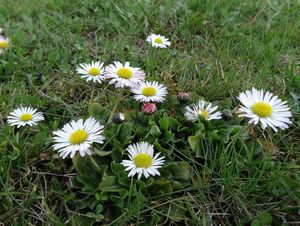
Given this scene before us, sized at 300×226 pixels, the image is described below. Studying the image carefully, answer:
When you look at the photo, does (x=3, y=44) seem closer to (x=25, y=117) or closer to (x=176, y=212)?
(x=25, y=117)

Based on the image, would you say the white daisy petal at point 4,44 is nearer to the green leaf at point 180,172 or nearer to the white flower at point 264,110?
the green leaf at point 180,172

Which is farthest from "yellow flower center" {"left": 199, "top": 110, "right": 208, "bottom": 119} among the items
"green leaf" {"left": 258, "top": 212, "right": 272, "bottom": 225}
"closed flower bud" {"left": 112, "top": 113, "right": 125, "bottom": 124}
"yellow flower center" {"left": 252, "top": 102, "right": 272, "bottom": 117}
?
"green leaf" {"left": 258, "top": 212, "right": 272, "bottom": 225}

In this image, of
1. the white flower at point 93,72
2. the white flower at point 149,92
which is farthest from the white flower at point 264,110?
the white flower at point 93,72

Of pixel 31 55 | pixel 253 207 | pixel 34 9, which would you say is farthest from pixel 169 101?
pixel 34 9

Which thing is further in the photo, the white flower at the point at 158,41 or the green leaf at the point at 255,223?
the white flower at the point at 158,41

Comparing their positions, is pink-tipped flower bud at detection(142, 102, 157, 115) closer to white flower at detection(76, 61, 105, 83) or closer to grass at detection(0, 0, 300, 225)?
grass at detection(0, 0, 300, 225)

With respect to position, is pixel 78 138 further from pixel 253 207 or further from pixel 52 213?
pixel 253 207
